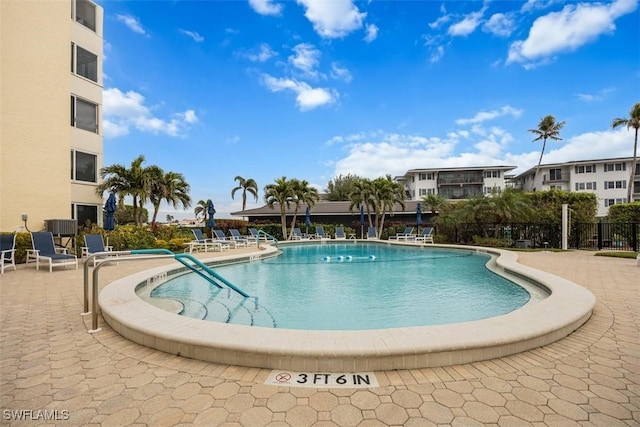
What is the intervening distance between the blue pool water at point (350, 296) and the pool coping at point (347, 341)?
5.34ft

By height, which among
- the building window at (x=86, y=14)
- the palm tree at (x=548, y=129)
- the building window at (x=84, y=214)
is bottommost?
the building window at (x=84, y=214)

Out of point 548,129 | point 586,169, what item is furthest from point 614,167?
point 548,129

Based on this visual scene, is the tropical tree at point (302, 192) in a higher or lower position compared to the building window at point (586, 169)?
lower

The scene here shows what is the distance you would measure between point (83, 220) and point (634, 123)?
174 ft

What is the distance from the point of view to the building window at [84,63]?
52.1 ft

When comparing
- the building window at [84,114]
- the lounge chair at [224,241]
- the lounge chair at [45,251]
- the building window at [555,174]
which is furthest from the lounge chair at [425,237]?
the building window at [555,174]

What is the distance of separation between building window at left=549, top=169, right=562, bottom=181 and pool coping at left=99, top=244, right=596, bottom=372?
2099 inches

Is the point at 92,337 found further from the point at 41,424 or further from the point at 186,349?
the point at 41,424

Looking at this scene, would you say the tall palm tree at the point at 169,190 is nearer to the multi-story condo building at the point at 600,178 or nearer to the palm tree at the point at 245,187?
the palm tree at the point at 245,187

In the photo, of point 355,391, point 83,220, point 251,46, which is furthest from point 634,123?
point 83,220

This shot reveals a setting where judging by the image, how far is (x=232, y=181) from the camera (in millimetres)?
45562

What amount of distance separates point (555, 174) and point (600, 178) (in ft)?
16.8

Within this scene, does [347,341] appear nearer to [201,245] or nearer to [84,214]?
[201,245]

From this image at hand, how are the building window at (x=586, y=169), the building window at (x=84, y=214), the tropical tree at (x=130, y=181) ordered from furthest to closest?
the building window at (x=586, y=169), the tropical tree at (x=130, y=181), the building window at (x=84, y=214)
